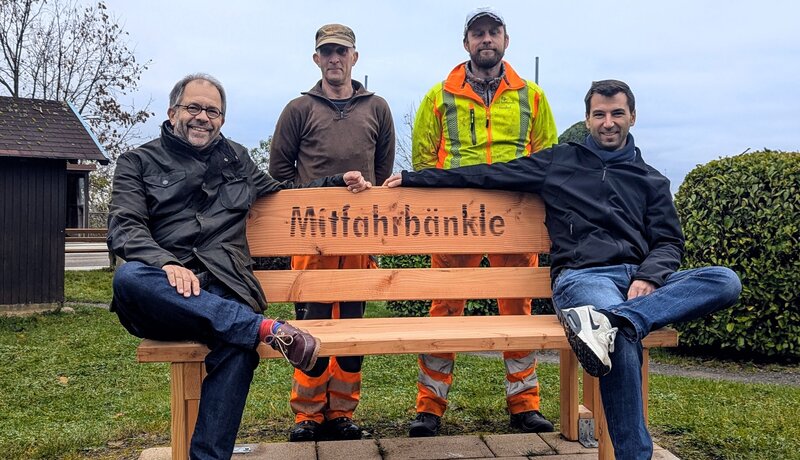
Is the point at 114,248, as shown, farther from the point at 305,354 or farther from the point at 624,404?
the point at 624,404

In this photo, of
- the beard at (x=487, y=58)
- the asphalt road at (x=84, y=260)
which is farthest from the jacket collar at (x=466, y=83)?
the asphalt road at (x=84, y=260)

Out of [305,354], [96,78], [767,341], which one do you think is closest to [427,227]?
[305,354]

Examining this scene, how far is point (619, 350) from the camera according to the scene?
115 inches

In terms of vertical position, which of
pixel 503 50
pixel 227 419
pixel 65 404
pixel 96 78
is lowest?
pixel 65 404

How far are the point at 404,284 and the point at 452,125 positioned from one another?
39.4 inches

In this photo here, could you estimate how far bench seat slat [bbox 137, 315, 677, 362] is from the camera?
2953 millimetres

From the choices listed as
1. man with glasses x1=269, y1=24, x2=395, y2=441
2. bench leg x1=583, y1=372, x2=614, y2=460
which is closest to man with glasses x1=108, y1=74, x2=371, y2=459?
man with glasses x1=269, y1=24, x2=395, y2=441

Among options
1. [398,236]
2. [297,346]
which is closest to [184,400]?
[297,346]

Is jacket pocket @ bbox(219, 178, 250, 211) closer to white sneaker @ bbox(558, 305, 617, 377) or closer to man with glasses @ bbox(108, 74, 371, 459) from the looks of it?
man with glasses @ bbox(108, 74, 371, 459)

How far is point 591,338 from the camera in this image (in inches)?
110

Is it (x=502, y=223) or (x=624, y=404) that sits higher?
(x=502, y=223)

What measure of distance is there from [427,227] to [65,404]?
3181mm

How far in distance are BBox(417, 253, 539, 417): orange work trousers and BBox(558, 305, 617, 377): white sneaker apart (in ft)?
3.96

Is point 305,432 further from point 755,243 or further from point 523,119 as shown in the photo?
point 755,243
